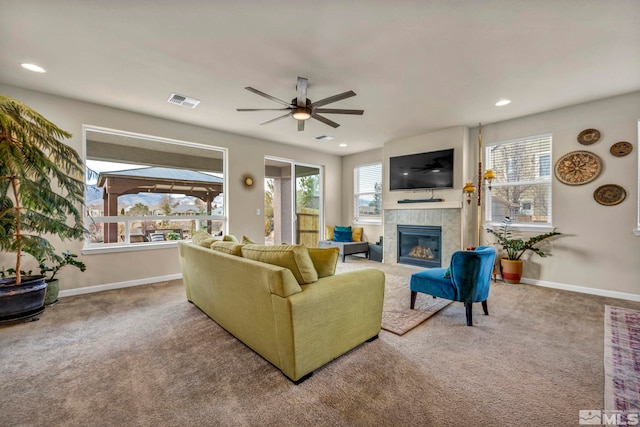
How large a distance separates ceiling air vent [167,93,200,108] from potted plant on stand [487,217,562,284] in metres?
4.90

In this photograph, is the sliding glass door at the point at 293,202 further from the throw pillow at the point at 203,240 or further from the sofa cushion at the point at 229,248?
the sofa cushion at the point at 229,248

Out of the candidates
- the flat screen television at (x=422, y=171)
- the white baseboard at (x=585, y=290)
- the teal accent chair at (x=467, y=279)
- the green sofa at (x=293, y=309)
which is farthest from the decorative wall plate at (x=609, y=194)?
the green sofa at (x=293, y=309)

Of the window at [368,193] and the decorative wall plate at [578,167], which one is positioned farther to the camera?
the window at [368,193]

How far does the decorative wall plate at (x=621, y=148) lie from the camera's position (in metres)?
3.43

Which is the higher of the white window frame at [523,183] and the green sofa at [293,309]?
the white window frame at [523,183]

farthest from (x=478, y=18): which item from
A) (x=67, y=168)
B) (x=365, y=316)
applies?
(x=67, y=168)

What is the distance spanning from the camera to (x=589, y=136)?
3697 mm

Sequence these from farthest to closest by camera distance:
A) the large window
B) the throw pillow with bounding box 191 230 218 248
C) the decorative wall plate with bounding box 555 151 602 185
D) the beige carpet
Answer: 1. the large window
2. the decorative wall plate with bounding box 555 151 602 185
3. the throw pillow with bounding box 191 230 218 248
4. the beige carpet

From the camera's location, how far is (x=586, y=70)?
2832mm

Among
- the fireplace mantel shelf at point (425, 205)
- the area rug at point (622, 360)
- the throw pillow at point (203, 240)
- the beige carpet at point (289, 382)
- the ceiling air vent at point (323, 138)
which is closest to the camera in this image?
the beige carpet at point (289, 382)

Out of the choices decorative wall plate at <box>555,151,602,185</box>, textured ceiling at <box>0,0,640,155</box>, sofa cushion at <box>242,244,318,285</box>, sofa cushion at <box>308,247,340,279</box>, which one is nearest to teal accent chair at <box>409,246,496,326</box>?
sofa cushion at <box>308,247,340,279</box>

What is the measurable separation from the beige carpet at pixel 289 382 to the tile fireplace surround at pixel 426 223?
2044 mm

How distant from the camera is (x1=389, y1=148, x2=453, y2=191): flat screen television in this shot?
486 centimetres

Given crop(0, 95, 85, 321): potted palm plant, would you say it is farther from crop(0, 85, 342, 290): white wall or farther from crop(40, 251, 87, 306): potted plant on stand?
crop(0, 85, 342, 290): white wall
